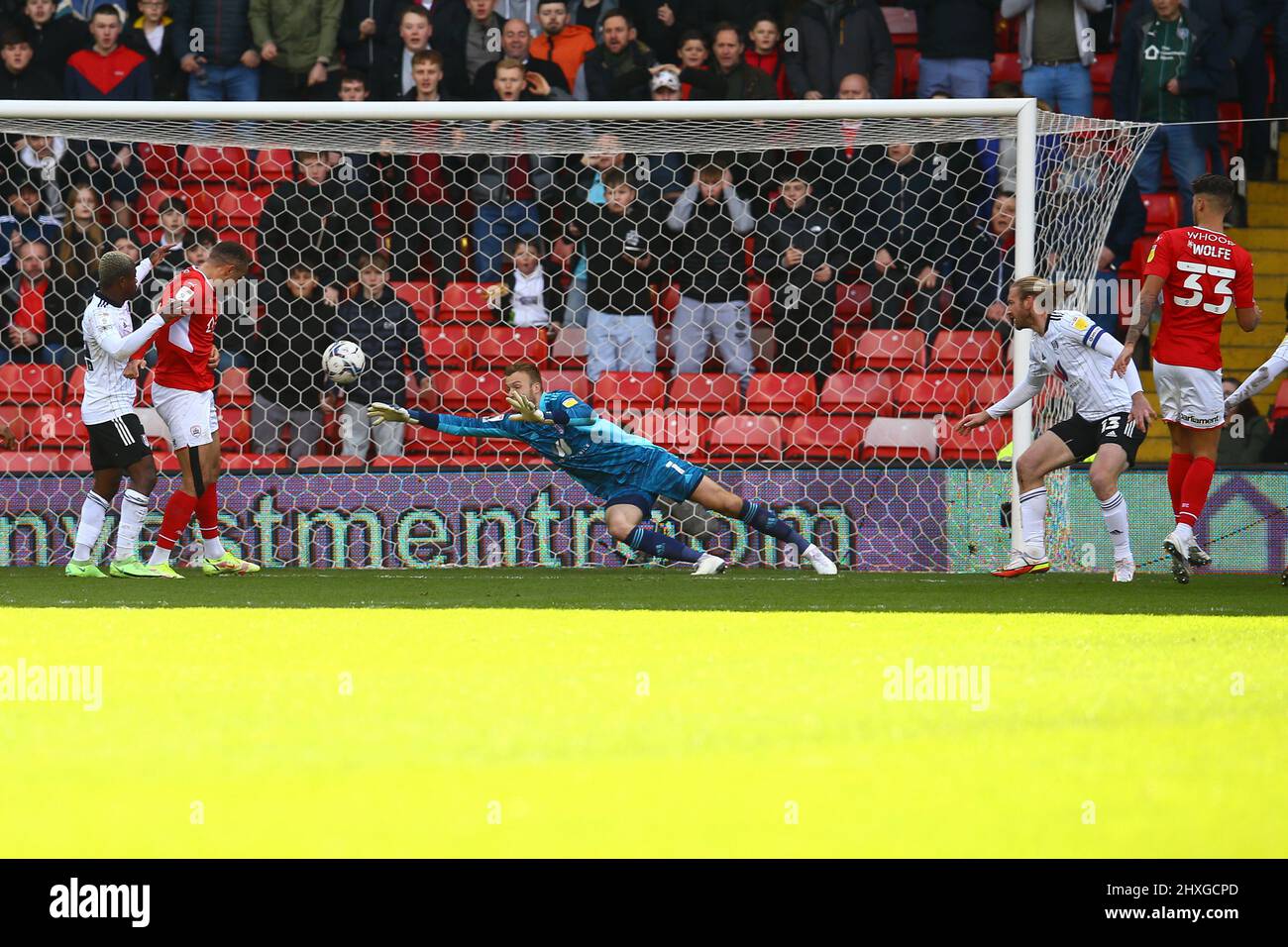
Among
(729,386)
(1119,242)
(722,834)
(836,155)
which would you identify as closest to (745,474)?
(729,386)

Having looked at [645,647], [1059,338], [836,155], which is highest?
[836,155]

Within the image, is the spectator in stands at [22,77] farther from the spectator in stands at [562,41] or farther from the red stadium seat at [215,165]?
the spectator in stands at [562,41]

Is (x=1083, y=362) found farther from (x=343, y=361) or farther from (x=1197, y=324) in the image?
(x=343, y=361)

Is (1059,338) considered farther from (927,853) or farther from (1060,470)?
(927,853)

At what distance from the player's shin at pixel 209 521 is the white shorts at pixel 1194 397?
16.9 feet

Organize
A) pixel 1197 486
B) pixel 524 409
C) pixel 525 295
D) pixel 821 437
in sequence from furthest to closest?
pixel 525 295
pixel 821 437
pixel 524 409
pixel 1197 486

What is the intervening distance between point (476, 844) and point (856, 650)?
270 cm

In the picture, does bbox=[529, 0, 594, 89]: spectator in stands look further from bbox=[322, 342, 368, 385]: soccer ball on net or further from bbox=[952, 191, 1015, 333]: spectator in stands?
bbox=[322, 342, 368, 385]: soccer ball on net

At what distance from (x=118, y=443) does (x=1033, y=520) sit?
4.94m

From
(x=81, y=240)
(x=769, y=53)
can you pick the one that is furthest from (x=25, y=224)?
(x=769, y=53)

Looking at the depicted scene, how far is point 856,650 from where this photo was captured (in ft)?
17.8

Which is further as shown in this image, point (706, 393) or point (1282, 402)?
point (1282, 402)

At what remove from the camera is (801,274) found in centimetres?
1077

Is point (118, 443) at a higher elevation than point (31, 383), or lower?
lower
